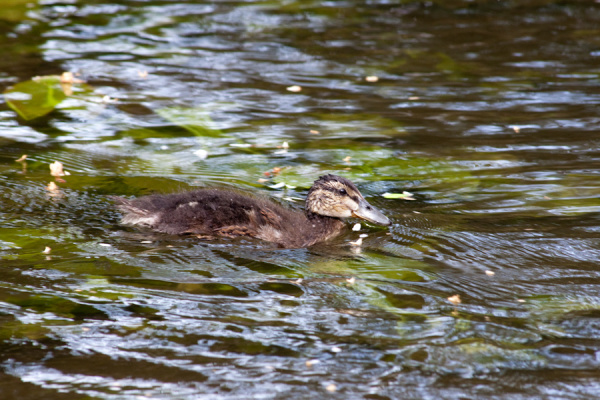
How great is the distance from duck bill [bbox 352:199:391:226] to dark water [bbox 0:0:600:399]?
0.60ft

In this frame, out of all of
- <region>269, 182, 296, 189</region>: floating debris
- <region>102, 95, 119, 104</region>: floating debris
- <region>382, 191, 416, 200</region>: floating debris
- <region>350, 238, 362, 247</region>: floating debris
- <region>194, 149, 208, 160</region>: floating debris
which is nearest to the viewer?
<region>350, 238, 362, 247</region>: floating debris

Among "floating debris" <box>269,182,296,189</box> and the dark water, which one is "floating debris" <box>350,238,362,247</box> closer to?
the dark water

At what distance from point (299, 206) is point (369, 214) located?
841 mm

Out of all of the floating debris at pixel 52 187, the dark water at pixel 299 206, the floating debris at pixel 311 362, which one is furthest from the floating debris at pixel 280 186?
the floating debris at pixel 311 362

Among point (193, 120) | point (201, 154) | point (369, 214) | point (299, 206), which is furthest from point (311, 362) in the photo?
point (193, 120)

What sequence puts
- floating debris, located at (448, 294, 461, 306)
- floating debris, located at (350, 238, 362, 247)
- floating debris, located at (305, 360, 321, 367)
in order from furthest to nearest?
floating debris, located at (350, 238, 362, 247), floating debris, located at (448, 294, 461, 306), floating debris, located at (305, 360, 321, 367)

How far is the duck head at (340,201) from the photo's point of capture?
244 inches

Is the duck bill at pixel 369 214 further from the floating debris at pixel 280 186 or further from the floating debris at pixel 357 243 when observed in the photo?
the floating debris at pixel 280 186

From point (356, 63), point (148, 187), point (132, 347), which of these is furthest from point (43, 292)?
point (356, 63)

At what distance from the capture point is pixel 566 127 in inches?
340

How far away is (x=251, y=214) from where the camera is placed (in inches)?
235

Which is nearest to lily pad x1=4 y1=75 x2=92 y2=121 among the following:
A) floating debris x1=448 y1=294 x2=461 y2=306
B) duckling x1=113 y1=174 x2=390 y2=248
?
duckling x1=113 y1=174 x2=390 y2=248

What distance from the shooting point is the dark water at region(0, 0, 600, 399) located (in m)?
4.24

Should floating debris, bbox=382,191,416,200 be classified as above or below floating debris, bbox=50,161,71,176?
below
